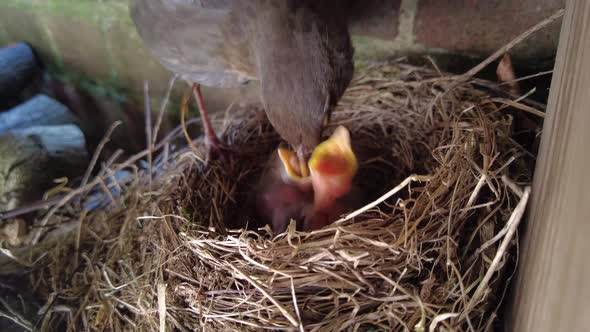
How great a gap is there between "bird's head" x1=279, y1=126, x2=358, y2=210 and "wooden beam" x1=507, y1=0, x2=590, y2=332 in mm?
470

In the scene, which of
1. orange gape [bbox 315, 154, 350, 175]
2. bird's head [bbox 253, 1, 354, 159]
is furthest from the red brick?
orange gape [bbox 315, 154, 350, 175]

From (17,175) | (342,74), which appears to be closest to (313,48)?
(342,74)

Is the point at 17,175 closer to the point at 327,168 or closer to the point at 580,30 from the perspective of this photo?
the point at 327,168

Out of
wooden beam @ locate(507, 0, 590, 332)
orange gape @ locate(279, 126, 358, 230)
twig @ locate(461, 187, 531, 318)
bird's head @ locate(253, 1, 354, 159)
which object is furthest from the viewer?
orange gape @ locate(279, 126, 358, 230)

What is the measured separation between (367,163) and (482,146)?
451 millimetres

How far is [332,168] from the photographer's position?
1197 mm

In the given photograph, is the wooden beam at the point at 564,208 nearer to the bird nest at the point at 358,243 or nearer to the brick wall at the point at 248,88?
the bird nest at the point at 358,243

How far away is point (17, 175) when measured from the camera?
5.58 ft

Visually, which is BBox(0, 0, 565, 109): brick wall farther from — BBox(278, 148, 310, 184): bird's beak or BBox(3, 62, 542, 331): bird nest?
BBox(278, 148, 310, 184): bird's beak

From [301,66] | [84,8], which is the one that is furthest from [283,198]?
[84,8]

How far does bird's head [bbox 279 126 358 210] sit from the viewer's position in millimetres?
1196

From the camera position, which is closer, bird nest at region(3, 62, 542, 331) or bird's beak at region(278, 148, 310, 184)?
bird nest at region(3, 62, 542, 331)

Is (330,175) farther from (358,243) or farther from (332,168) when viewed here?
(358,243)

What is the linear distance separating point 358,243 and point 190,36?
72 cm
